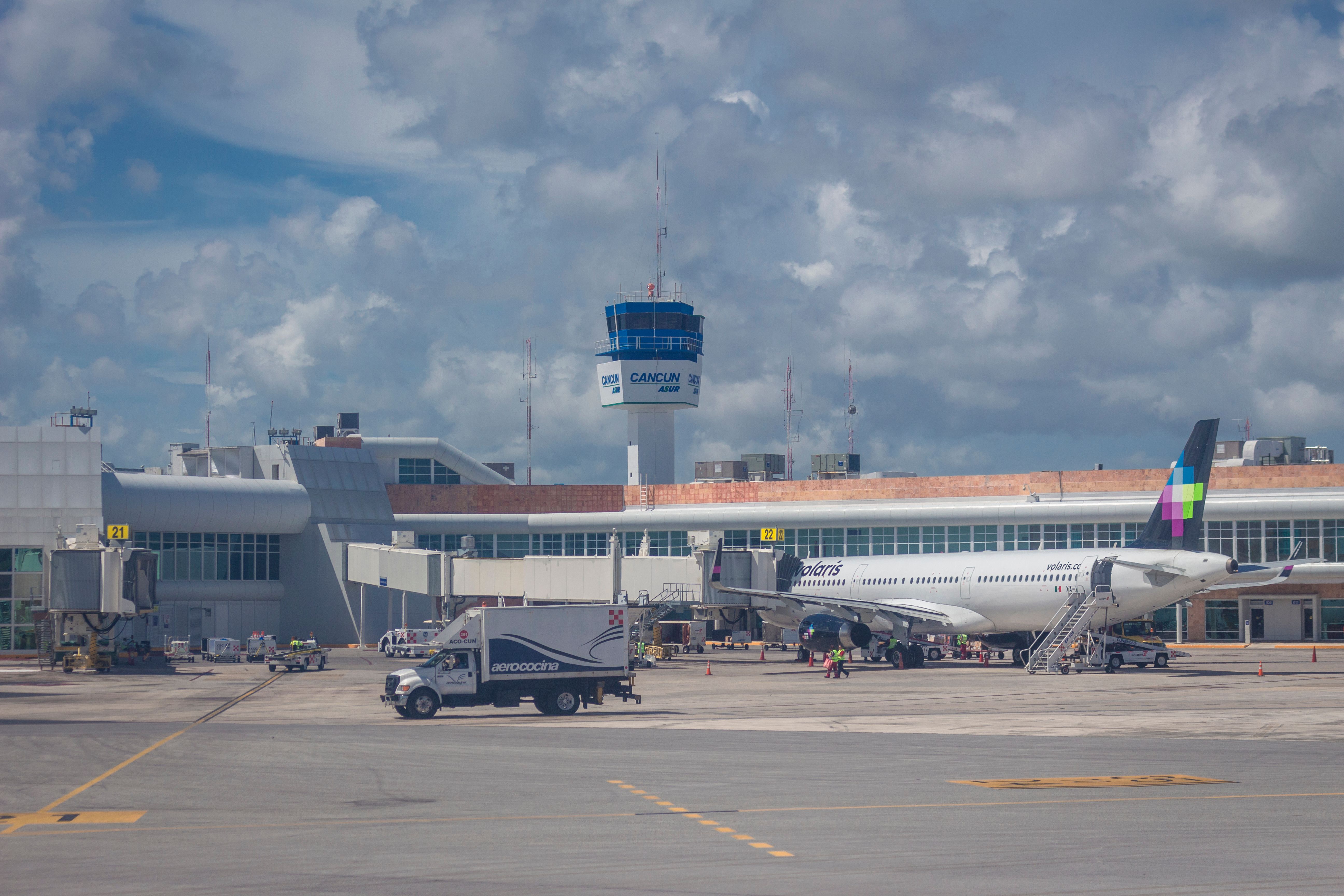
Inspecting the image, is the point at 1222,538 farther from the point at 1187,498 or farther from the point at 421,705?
the point at 421,705

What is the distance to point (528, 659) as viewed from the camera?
1499 inches


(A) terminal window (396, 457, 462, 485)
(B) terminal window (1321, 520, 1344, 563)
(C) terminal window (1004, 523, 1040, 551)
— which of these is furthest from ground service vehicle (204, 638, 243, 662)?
(B) terminal window (1321, 520, 1344, 563)

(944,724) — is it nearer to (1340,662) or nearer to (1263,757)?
(1263,757)

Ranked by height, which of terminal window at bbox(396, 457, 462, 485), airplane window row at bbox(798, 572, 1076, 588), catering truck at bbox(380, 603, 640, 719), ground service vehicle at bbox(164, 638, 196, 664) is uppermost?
terminal window at bbox(396, 457, 462, 485)

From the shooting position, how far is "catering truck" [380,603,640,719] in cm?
3784

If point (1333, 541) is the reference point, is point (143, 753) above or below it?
below

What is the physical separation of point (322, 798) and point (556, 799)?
145 inches

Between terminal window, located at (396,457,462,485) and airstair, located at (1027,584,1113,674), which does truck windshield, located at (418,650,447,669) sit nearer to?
airstair, located at (1027,584,1113,674)

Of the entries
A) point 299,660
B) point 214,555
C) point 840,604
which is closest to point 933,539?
point 840,604

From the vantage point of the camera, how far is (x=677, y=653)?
79938 millimetres

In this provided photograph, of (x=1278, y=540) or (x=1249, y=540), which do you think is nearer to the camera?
(x=1278, y=540)

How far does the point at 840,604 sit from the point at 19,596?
44.8 metres

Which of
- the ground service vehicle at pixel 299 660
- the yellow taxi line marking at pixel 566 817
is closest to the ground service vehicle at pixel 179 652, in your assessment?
the ground service vehicle at pixel 299 660

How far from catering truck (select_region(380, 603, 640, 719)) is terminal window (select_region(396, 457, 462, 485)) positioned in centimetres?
7111
